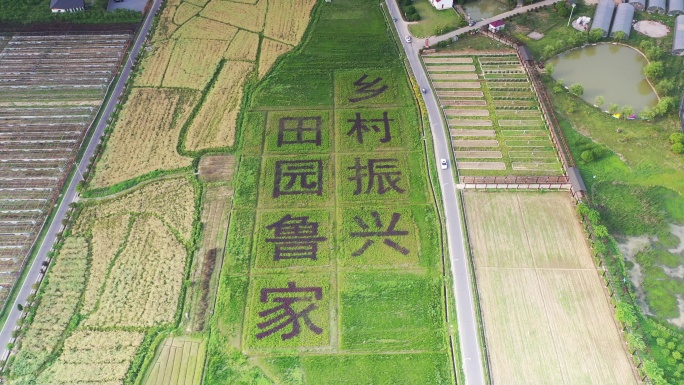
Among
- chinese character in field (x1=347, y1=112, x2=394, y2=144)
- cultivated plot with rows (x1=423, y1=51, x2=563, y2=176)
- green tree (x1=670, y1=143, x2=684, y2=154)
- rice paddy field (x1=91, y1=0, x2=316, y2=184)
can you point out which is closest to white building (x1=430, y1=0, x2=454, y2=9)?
cultivated plot with rows (x1=423, y1=51, x2=563, y2=176)

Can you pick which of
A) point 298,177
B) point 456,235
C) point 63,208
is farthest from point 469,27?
point 63,208

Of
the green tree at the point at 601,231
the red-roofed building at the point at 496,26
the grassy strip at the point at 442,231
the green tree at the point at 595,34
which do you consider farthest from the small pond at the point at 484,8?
the green tree at the point at 601,231

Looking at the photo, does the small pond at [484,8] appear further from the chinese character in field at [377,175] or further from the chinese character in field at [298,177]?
the chinese character in field at [298,177]

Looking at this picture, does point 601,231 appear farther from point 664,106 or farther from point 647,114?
point 664,106

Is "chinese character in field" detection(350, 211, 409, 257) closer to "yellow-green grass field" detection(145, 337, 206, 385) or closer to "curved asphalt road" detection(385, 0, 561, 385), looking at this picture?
"curved asphalt road" detection(385, 0, 561, 385)

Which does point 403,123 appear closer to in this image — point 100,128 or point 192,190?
point 192,190

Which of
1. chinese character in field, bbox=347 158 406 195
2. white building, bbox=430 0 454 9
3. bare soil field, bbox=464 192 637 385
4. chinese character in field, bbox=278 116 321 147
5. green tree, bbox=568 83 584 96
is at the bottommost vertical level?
bare soil field, bbox=464 192 637 385
